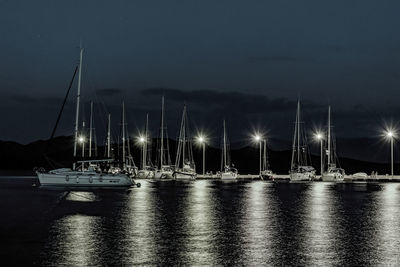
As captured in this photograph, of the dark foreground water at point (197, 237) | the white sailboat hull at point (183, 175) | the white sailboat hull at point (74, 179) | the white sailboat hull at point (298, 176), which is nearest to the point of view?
the dark foreground water at point (197, 237)

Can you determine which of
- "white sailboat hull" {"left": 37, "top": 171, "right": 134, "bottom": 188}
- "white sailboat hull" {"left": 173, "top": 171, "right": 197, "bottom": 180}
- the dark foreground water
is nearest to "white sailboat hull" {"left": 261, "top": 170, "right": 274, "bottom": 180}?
"white sailboat hull" {"left": 173, "top": 171, "right": 197, "bottom": 180}

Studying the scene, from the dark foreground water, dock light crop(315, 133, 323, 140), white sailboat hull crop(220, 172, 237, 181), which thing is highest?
dock light crop(315, 133, 323, 140)

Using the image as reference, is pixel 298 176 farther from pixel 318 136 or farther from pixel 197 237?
pixel 197 237

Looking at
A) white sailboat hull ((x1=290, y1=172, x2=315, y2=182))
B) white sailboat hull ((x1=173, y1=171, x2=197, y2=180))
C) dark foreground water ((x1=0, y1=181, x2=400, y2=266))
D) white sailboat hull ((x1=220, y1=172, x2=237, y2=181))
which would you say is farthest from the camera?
white sailboat hull ((x1=220, y1=172, x2=237, y2=181))

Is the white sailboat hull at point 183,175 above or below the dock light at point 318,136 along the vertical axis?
below

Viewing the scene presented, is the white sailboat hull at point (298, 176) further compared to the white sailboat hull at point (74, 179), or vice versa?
the white sailboat hull at point (298, 176)

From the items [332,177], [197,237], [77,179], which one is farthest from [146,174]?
[197,237]

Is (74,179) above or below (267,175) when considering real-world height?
below

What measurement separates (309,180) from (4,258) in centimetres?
8706

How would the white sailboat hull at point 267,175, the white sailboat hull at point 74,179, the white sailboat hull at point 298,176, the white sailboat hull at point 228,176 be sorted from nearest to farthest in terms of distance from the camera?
the white sailboat hull at point 74,179 < the white sailboat hull at point 298,176 < the white sailboat hull at point 228,176 < the white sailboat hull at point 267,175

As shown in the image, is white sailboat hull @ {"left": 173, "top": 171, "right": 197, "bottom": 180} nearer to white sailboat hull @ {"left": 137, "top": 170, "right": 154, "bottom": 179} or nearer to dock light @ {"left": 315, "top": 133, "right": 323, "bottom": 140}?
white sailboat hull @ {"left": 137, "top": 170, "right": 154, "bottom": 179}

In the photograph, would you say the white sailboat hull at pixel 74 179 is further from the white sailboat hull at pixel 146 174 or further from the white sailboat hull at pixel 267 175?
the white sailboat hull at pixel 267 175

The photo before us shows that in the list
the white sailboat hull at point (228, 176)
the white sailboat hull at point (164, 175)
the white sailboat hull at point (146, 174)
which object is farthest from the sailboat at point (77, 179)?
the white sailboat hull at point (146, 174)

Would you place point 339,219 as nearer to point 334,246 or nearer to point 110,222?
point 334,246
